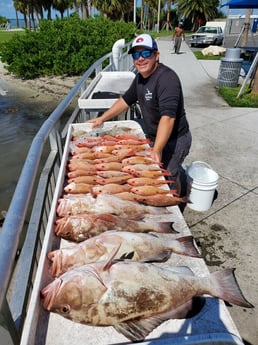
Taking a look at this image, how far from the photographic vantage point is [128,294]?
1420 millimetres

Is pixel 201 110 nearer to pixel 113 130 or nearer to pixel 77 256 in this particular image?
pixel 113 130

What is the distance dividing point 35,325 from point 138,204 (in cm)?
116

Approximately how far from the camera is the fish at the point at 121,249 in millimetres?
1604

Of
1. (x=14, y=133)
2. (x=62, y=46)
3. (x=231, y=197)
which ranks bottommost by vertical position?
(x=14, y=133)

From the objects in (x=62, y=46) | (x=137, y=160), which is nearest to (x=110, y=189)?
(x=137, y=160)

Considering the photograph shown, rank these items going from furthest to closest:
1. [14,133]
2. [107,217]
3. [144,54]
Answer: [14,133] < [144,54] < [107,217]

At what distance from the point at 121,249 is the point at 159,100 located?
1.81 metres

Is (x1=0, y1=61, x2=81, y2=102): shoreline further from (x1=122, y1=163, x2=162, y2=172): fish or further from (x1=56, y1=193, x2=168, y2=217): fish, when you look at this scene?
(x1=56, y1=193, x2=168, y2=217): fish

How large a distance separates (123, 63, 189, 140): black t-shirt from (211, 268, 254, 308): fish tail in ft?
5.71

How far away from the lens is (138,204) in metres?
2.25

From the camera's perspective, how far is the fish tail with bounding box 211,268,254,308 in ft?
5.01

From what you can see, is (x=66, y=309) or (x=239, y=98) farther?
(x=239, y=98)

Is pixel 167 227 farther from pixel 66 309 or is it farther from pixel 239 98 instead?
pixel 239 98

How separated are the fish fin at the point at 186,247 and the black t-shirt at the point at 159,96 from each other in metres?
1.46
